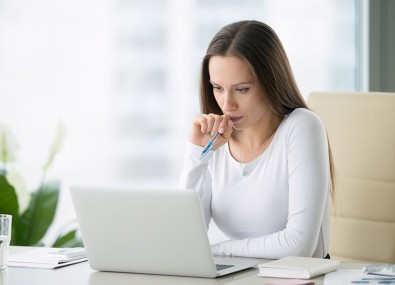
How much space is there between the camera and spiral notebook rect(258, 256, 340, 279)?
74.2 inches

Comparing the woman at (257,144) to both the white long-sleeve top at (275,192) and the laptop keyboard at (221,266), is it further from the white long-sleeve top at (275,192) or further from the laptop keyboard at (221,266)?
the laptop keyboard at (221,266)

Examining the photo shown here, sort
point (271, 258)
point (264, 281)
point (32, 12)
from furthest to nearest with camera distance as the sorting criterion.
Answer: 1. point (32, 12)
2. point (271, 258)
3. point (264, 281)

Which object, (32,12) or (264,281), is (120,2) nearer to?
(32,12)

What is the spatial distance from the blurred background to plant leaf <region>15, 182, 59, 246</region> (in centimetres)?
18

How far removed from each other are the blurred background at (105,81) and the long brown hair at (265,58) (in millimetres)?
1353

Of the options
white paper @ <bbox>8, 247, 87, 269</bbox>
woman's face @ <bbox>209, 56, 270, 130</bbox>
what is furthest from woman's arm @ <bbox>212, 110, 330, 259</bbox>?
white paper @ <bbox>8, 247, 87, 269</bbox>

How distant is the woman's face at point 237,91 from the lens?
94.7 inches

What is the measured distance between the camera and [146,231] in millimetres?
1942

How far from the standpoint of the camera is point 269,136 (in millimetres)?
2514

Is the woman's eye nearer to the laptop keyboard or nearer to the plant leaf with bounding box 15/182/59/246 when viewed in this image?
the laptop keyboard

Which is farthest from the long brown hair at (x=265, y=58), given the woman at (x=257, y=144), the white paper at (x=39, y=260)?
the white paper at (x=39, y=260)

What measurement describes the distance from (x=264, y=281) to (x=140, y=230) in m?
0.30

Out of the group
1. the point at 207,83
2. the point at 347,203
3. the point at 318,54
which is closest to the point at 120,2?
the point at 318,54

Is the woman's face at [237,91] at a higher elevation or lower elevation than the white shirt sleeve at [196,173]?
higher
